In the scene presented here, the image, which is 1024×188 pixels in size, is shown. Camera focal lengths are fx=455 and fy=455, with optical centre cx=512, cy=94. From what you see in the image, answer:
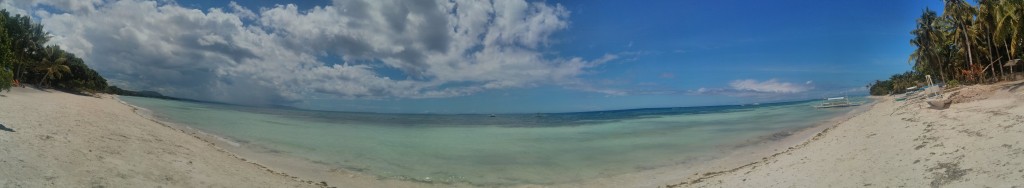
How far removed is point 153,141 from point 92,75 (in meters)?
61.3

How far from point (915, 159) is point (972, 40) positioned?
3385cm

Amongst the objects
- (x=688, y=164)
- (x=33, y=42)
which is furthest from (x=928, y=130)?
(x=33, y=42)

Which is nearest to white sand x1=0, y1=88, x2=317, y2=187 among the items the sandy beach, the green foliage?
the sandy beach

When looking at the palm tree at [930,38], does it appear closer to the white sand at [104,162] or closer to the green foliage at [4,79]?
the white sand at [104,162]

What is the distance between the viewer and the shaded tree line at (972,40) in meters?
20.4

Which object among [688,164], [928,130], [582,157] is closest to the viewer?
[928,130]

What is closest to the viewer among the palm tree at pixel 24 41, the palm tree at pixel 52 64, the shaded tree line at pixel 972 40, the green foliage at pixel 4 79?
the green foliage at pixel 4 79

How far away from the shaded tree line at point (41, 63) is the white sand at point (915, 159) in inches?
1784

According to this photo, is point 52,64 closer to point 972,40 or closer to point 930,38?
point 972,40

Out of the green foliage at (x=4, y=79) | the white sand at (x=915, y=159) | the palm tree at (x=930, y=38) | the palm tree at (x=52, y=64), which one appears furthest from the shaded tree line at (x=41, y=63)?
the palm tree at (x=930, y=38)

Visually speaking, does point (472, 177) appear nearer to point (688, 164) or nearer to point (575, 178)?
point (575, 178)

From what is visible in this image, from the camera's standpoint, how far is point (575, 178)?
11.2 meters

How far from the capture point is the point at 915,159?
25.2ft

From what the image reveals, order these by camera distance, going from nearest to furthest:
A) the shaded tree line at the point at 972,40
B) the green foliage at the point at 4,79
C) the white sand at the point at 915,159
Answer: the white sand at the point at 915,159 → the green foliage at the point at 4,79 → the shaded tree line at the point at 972,40
